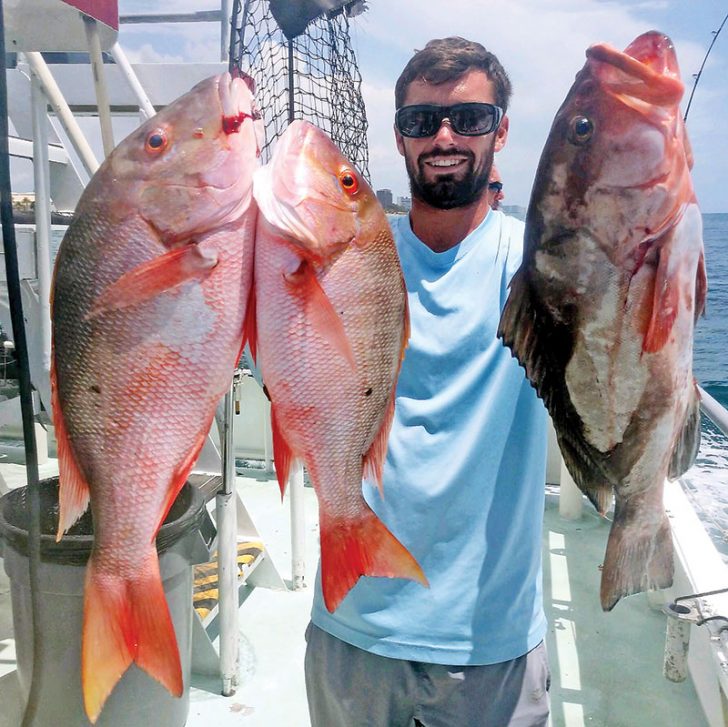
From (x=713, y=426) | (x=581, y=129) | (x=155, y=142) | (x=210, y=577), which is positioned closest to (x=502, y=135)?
(x=581, y=129)

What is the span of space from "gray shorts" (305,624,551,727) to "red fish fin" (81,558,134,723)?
88cm

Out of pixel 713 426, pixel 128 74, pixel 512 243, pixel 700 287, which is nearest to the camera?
pixel 700 287

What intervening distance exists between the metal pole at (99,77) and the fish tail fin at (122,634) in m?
1.29

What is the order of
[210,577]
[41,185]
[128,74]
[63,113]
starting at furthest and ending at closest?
[210,577] → [128,74] → [41,185] → [63,113]

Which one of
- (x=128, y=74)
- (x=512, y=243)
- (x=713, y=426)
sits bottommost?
(x=713, y=426)

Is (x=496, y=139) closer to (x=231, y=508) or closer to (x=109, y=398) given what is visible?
(x=109, y=398)

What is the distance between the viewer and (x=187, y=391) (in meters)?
1.15

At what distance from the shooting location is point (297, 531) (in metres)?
4.02

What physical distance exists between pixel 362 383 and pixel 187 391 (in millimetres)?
302

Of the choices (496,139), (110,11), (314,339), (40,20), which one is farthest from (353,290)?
(40,20)

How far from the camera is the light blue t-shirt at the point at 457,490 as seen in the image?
5.90 ft

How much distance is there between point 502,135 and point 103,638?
169cm

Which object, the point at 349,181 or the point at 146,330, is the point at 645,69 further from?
the point at 146,330

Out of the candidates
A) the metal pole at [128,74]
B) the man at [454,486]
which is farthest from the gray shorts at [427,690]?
the metal pole at [128,74]
